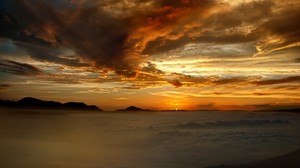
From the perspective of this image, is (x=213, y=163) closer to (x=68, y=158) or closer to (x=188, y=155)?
(x=188, y=155)

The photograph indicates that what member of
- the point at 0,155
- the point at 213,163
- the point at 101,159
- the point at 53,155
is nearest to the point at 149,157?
the point at 101,159

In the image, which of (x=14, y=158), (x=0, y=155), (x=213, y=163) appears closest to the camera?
(x=213, y=163)

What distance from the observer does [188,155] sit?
26.3 meters

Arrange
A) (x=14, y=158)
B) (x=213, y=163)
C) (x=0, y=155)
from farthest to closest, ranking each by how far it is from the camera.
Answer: (x=0, y=155)
(x=14, y=158)
(x=213, y=163)

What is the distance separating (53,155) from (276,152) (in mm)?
18471

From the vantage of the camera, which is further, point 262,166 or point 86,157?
point 86,157

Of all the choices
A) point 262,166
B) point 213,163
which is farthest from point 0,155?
point 262,166

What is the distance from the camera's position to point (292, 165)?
1780cm

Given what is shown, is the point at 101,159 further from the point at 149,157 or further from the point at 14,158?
the point at 14,158

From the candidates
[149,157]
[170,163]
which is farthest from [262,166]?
[149,157]

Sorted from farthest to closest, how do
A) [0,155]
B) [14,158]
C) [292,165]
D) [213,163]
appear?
[0,155], [14,158], [213,163], [292,165]

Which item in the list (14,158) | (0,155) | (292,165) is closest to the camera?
(292,165)

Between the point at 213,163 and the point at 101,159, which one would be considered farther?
the point at 101,159

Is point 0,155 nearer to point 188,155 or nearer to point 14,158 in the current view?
point 14,158
